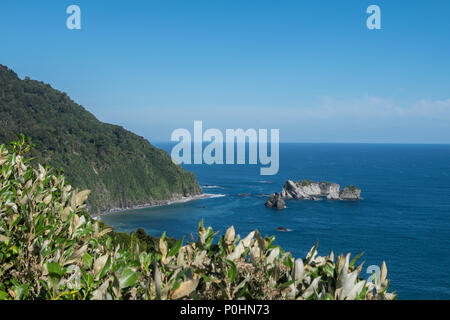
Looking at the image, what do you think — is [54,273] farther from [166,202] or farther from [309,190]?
[166,202]

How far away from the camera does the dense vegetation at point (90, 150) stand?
9075 cm

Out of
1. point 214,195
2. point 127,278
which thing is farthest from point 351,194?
point 127,278

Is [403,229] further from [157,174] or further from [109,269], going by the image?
[109,269]

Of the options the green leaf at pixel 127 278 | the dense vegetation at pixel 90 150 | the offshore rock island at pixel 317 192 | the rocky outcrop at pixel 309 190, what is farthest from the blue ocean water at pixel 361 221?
the green leaf at pixel 127 278

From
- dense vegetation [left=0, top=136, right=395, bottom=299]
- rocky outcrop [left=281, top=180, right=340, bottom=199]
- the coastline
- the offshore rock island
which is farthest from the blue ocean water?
dense vegetation [left=0, top=136, right=395, bottom=299]

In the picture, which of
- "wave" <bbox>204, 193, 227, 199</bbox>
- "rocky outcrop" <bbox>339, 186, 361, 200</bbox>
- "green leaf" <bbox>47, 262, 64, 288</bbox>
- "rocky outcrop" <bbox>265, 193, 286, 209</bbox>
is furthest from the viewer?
"wave" <bbox>204, 193, 227, 199</bbox>

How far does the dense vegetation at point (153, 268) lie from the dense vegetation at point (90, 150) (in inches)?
3316

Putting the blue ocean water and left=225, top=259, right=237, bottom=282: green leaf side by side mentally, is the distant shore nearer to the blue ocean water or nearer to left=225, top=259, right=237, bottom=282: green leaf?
the blue ocean water

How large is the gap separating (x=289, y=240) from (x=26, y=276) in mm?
60338

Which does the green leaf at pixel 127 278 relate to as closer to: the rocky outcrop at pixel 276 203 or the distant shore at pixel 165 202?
the rocky outcrop at pixel 276 203

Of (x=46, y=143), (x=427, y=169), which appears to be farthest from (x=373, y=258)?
(x=427, y=169)

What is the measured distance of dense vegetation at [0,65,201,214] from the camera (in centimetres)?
9075

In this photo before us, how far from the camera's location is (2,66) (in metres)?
124

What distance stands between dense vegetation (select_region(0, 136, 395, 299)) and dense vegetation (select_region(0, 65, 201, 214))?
3316 inches
